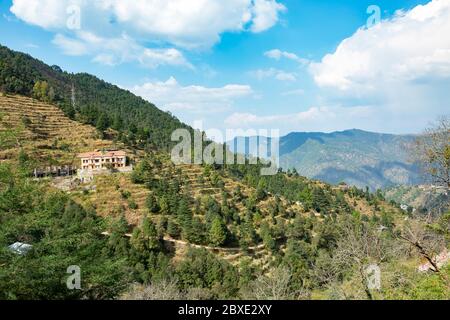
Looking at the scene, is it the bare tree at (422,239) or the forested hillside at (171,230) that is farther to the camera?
the bare tree at (422,239)

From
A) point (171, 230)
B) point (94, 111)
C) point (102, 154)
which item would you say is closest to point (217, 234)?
point (171, 230)

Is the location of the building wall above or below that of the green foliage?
above

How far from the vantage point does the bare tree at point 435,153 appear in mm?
15758

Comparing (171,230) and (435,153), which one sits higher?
(435,153)

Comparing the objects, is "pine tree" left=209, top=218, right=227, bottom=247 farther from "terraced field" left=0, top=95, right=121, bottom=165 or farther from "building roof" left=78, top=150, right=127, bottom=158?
"terraced field" left=0, top=95, right=121, bottom=165

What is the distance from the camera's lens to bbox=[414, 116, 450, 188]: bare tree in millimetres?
15758

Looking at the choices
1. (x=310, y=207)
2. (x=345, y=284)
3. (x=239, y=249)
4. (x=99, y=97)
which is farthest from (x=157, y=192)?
(x=99, y=97)

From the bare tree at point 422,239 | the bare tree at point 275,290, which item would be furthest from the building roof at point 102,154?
the bare tree at point 422,239

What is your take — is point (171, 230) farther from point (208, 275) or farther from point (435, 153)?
point (435, 153)

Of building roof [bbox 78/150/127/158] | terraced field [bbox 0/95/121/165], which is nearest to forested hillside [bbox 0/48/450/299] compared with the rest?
terraced field [bbox 0/95/121/165]

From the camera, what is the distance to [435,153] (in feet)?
52.7

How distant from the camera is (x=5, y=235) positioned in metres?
10.5

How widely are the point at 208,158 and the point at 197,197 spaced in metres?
29.7

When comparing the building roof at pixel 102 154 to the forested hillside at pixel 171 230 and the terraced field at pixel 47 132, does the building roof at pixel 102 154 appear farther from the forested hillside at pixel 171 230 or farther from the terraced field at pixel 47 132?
the forested hillside at pixel 171 230
